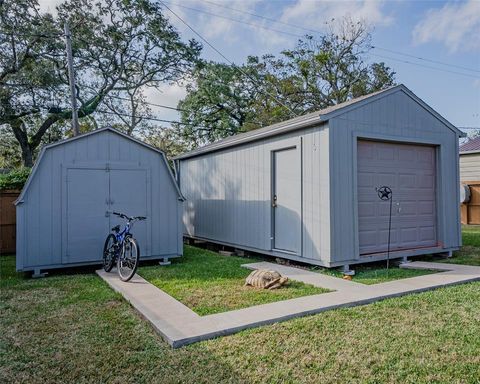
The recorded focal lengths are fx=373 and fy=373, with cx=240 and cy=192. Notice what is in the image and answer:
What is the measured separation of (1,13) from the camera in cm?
1415

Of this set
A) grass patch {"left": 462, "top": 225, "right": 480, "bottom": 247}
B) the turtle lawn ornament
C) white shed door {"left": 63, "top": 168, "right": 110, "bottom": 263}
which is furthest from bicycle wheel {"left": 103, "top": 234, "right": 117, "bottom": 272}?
grass patch {"left": 462, "top": 225, "right": 480, "bottom": 247}

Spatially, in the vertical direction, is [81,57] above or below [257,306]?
above

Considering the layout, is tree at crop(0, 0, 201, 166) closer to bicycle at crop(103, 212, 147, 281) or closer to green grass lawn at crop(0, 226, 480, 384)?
bicycle at crop(103, 212, 147, 281)

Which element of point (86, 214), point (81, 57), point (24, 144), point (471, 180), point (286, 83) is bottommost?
point (86, 214)

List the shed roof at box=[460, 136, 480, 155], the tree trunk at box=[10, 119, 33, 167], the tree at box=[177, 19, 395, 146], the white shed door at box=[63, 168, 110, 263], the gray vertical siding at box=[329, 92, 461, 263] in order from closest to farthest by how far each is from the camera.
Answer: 1. the gray vertical siding at box=[329, 92, 461, 263]
2. the white shed door at box=[63, 168, 110, 263]
3. the shed roof at box=[460, 136, 480, 155]
4. the tree trunk at box=[10, 119, 33, 167]
5. the tree at box=[177, 19, 395, 146]

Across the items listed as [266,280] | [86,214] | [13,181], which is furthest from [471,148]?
[13,181]

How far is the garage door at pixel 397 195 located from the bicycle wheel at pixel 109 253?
158 inches

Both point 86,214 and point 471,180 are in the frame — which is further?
point 471,180

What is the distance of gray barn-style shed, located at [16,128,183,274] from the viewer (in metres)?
5.82

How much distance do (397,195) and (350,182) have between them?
1311 millimetres

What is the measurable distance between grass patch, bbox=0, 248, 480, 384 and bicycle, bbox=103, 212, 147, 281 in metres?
1.18

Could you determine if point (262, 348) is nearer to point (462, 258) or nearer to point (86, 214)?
point (86, 214)

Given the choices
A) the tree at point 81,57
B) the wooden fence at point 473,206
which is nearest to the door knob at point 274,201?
the wooden fence at point 473,206

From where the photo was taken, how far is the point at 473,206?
521 inches
